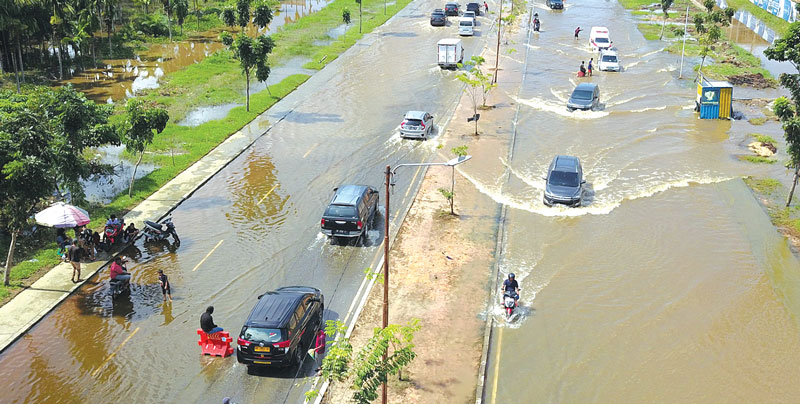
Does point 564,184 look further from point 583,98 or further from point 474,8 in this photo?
point 474,8

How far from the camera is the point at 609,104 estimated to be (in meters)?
47.3

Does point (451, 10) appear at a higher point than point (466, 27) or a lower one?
higher

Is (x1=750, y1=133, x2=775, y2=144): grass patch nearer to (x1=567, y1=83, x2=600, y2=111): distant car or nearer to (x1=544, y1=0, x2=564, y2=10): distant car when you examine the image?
(x1=567, y1=83, x2=600, y2=111): distant car

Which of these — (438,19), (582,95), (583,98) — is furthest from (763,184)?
(438,19)

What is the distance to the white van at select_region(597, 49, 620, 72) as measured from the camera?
55.8m

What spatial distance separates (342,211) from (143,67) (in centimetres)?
3744

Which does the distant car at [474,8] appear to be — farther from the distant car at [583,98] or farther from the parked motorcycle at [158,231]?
the parked motorcycle at [158,231]

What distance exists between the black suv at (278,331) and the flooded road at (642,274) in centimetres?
551

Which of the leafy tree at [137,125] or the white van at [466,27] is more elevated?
the white van at [466,27]

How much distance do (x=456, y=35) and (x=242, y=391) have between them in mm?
55690

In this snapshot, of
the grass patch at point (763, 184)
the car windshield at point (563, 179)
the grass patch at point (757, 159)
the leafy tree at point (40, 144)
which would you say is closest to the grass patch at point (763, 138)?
the grass patch at point (757, 159)

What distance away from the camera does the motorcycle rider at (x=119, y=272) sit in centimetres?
2425

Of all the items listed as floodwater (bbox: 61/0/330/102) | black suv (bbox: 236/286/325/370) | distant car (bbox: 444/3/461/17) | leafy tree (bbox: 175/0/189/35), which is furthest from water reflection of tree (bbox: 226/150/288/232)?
distant car (bbox: 444/3/461/17)

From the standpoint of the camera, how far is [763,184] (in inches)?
1344
